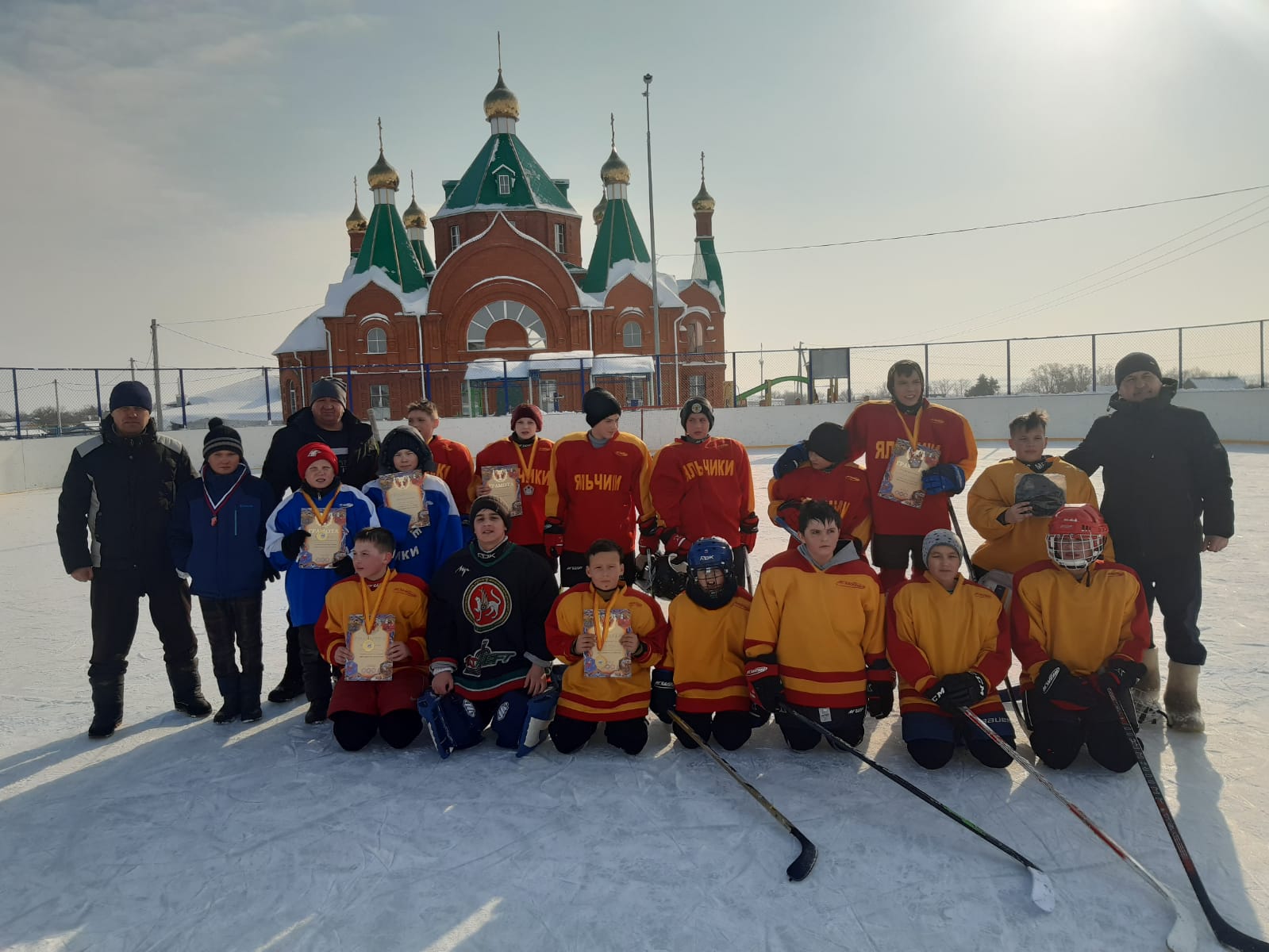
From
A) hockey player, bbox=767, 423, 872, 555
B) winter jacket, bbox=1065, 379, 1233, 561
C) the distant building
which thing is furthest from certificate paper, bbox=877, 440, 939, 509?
the distant building

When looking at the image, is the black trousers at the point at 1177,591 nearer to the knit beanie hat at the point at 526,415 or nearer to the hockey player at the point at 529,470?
the hockey player at the point at 529,470

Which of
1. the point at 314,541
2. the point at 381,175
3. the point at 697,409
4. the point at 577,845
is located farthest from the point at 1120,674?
the point at 381,175

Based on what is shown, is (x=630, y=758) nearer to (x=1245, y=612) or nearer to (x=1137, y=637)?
(x=1137, y=637)

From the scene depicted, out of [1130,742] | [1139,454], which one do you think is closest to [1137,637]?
[1130,742]

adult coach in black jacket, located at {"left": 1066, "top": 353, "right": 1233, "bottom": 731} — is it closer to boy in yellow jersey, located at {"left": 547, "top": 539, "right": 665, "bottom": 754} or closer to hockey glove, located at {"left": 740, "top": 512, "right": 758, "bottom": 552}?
hockey glove, located at {"left": 740, "top": 512, "right": 758, "bottom": 552}

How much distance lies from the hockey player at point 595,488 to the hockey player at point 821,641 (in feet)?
4.10

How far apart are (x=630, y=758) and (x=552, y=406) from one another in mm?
21522

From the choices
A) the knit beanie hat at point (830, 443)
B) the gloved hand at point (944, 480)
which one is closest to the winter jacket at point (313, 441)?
the knit beanie hat at point (830, 443)

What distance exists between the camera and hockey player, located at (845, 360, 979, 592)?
423 centimetres

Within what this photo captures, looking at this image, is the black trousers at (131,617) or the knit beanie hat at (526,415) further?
the knit beanie hat at (526,415)

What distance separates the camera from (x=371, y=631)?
377cm

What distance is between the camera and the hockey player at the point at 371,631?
148 inches

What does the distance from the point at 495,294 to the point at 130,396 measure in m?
26.3

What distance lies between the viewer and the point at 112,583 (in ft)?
13.2
